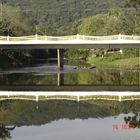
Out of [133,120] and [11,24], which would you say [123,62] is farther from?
[133,120]

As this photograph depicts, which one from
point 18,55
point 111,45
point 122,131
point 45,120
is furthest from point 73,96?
point 18,55

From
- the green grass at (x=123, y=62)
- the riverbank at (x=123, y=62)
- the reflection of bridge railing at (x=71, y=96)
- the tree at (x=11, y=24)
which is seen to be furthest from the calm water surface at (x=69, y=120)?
the tree at (x=11, y=24)

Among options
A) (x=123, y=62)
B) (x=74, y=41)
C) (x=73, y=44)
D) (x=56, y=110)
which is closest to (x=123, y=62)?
(x=123, y=62)

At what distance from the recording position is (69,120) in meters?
27.8

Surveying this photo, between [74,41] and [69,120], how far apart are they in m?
34.8

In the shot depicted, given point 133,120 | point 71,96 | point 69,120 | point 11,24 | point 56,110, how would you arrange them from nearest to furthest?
point 133,120 → point 69,120 → point 56,110 → point 71,96 → point 11,24

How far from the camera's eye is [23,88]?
4753 centimetres

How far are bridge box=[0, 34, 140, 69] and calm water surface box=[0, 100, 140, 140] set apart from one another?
25.7 m

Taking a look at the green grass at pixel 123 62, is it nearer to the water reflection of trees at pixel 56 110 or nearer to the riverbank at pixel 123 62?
the riverbank at pixel 123 62

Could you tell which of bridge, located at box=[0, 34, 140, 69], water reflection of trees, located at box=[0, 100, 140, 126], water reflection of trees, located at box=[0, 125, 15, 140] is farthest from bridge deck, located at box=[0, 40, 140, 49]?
water reflection of trees, located at box=[0, 125, 15, 140]

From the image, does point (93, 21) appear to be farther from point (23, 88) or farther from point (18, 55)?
point (23, 88)

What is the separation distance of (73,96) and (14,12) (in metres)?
61.4

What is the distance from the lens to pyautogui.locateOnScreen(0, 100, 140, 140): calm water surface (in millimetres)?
23016

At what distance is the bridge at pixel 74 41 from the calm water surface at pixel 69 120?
2569 centimetres
